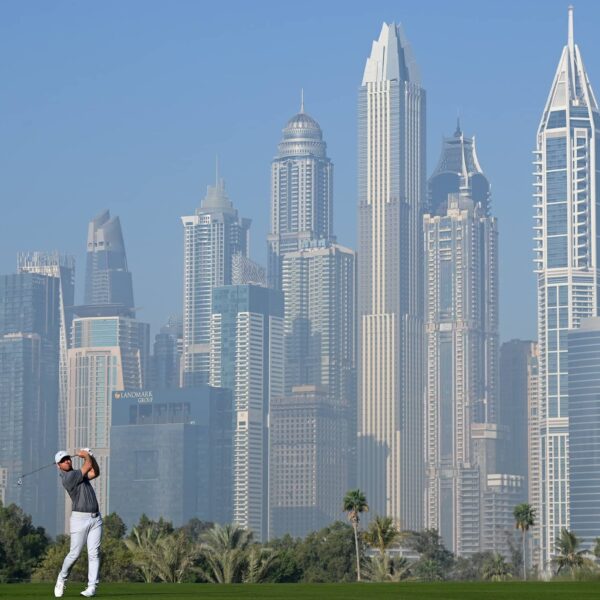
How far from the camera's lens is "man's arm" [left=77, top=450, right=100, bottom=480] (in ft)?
105

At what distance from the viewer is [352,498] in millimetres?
119562

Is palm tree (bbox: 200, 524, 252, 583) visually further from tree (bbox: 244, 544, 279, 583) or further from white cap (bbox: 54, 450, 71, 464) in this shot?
white cap (bbox: 54, 450, 71, 464)

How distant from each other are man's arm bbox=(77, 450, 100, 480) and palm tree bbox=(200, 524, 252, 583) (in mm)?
40953

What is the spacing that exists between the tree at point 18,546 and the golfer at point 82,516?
61.8 meters

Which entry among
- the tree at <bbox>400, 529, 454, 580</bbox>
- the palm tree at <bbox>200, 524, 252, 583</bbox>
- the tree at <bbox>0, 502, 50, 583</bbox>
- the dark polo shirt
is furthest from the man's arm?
the tree at <bbox>400, 529, 454, 580</bbox>

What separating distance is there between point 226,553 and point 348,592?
4073 centimetres

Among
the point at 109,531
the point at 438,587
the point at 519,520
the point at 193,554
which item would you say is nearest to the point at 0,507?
the point at 109,531

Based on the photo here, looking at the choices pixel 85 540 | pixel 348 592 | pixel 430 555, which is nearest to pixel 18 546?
pixel 348 592

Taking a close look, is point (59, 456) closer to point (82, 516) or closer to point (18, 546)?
point (82, 516)

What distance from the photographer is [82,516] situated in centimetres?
3247

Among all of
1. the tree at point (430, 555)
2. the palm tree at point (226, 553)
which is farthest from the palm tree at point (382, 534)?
the tree at point (430, 555)

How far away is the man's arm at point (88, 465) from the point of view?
3198 centimetres

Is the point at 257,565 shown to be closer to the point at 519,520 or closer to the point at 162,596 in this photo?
the point at 162,596

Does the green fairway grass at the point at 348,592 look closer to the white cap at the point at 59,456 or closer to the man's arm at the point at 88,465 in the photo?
the man's arm at the point at 88,465
